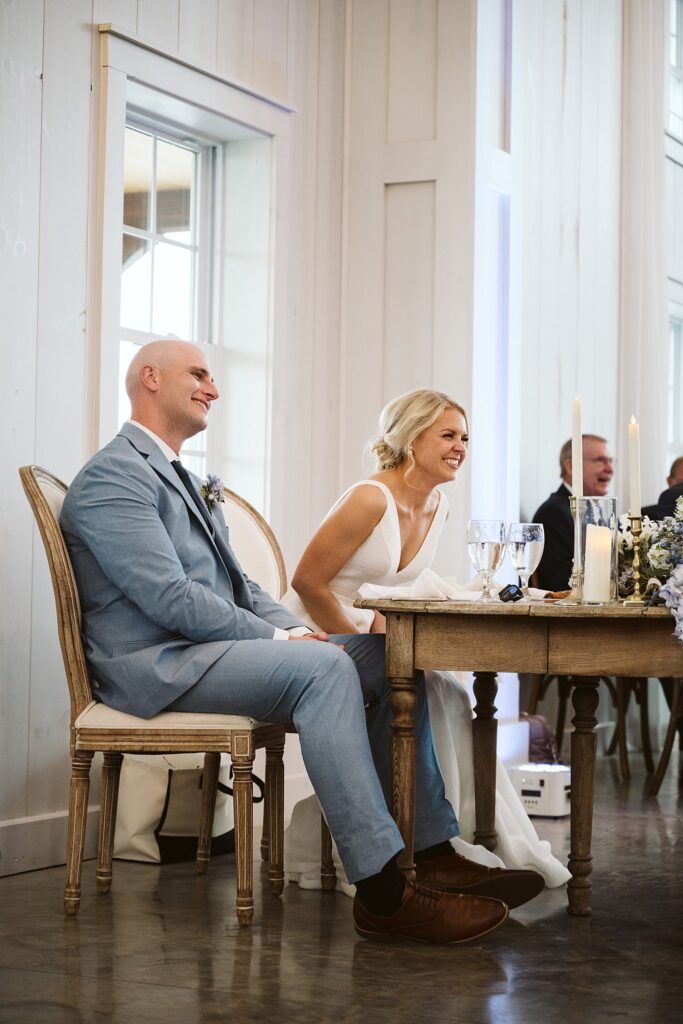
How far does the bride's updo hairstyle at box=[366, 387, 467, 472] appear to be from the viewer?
369cm

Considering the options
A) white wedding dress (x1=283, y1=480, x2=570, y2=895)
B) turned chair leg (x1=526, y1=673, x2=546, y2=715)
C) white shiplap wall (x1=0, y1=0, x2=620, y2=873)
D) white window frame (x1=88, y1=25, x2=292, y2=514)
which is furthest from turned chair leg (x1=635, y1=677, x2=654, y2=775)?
white wedding dress (x1=283, y1=480, x2=570, y2=895)

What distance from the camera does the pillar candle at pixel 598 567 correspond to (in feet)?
9.53

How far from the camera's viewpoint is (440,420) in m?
3.69

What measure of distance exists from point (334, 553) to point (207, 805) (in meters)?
0.78

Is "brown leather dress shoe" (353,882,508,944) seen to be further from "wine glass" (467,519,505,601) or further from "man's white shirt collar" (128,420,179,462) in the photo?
"man's white shirt collar" (128,420,179,462)

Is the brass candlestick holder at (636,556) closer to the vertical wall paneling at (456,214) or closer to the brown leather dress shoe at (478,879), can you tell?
the brown leather dress shoe at (478,879)

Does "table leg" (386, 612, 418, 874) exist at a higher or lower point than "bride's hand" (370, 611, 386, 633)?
lower

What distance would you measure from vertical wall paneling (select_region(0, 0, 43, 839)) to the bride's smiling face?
105 cm

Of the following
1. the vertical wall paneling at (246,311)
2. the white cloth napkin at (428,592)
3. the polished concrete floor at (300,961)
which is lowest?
the polished concrete floor at (300,961)

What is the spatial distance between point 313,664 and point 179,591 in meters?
0.34

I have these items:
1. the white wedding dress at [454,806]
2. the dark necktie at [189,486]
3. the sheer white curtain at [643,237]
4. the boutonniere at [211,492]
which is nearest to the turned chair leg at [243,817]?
the white wedding dress at [454,806]

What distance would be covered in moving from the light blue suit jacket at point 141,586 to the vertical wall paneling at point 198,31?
170cm

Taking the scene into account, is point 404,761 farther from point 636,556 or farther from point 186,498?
point 186,498

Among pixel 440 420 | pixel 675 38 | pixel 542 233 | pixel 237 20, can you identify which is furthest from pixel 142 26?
pixel 675 38
